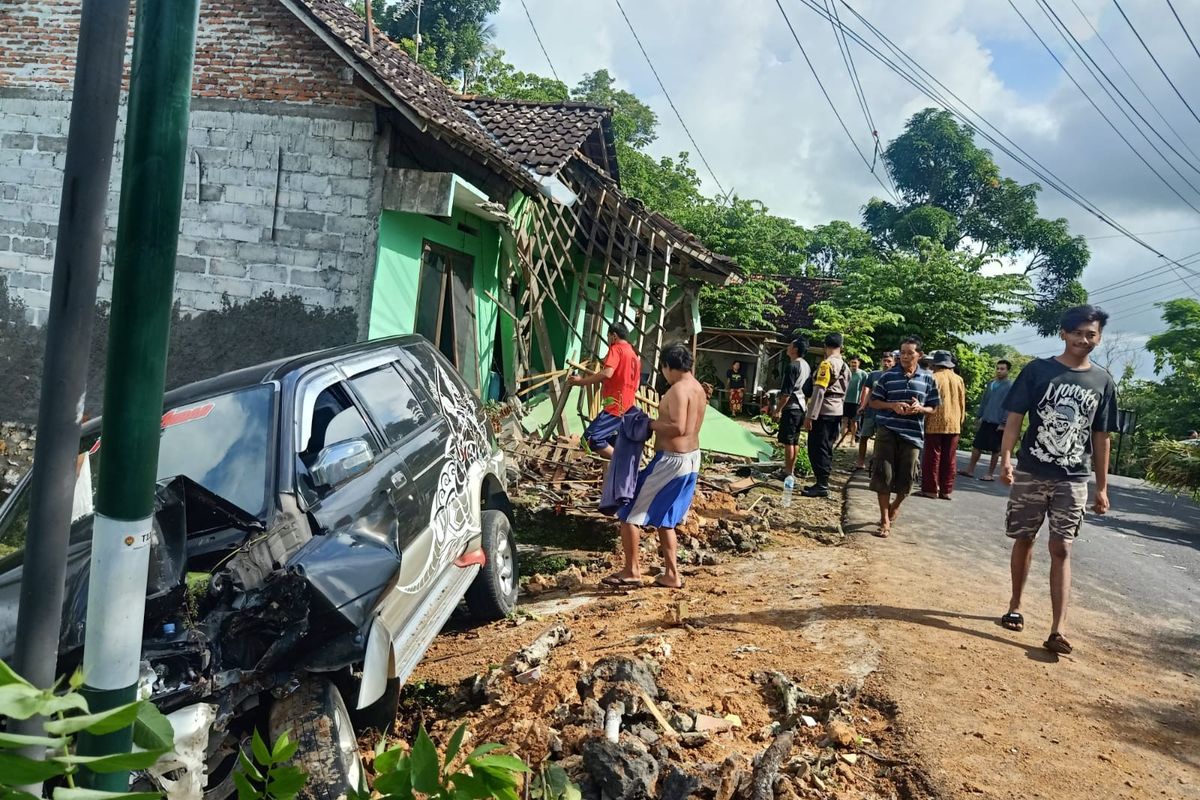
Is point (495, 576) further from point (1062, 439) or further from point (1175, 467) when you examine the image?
point (1175, 467)

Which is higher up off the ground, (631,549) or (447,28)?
(447,28)

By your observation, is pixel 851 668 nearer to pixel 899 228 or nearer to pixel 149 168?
pixel 149 168

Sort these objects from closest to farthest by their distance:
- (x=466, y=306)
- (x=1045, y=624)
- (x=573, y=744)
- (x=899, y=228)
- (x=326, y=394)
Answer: (x=573, y=744) → (x=326, y=394) → (x=1045, y=624) → (x=466, y=306) → (x=899, y=228)

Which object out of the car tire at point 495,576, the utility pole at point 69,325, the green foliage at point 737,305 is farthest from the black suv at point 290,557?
the green foliage at point 737,305

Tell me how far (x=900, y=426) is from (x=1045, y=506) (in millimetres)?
2588

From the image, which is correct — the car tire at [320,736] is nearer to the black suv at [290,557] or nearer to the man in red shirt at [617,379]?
the black suv at [290,557]

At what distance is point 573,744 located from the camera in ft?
12.3

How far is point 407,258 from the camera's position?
31.9 feet

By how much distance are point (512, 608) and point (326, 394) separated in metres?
2.34

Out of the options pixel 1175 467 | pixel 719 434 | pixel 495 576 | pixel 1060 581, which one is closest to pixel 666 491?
pixel 495 576

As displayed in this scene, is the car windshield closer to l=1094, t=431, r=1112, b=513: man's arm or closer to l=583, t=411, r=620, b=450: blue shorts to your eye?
l=1094, t=431, r=1112, b=513: man's arm

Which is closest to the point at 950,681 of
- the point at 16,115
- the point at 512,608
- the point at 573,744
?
the point at 573,744

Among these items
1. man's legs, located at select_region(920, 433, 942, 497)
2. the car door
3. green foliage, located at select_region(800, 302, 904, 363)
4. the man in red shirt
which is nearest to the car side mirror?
the car door

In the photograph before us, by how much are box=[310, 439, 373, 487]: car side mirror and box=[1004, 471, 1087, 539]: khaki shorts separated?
12.0ft
